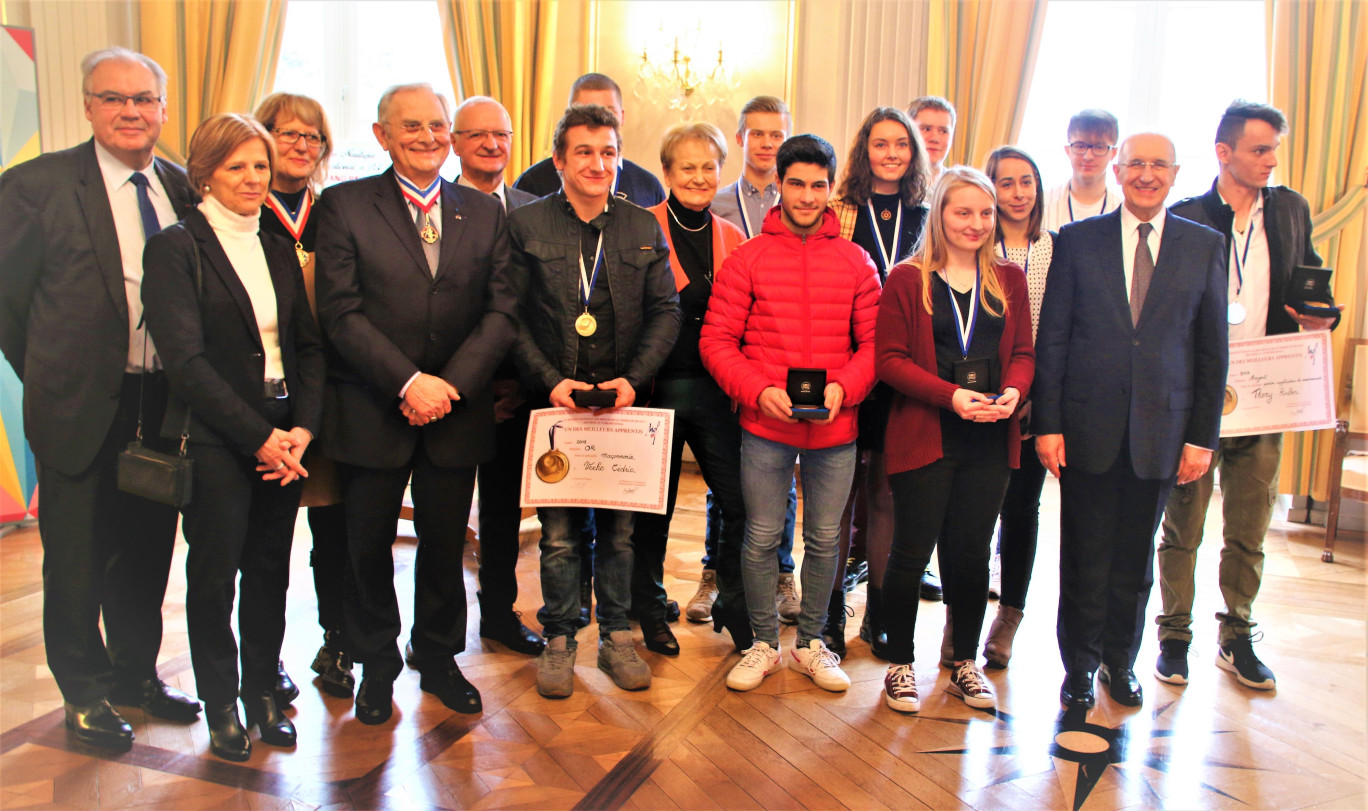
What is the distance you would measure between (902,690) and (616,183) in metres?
1.91

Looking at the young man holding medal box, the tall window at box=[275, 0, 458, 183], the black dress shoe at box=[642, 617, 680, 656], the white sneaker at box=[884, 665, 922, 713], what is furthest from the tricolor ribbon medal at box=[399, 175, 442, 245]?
the tall window at box=[275, 0, 458, 183]

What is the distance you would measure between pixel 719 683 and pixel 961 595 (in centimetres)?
79

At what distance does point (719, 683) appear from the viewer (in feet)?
9.09

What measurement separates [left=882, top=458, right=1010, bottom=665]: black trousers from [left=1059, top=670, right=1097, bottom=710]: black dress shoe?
286 mm

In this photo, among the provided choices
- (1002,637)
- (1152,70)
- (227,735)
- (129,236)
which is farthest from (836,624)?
(1152,70)

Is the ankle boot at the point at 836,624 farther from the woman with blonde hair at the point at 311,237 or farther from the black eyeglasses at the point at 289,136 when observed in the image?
the black eyeglasses at the point at 289,136

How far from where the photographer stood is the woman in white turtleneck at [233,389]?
2.10m

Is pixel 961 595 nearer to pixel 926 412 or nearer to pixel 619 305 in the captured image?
pixel 926 412

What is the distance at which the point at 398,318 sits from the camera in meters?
2.35

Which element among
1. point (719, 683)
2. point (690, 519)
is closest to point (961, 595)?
point (719, 683)

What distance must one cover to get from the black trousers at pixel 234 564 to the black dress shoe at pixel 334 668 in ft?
0.90

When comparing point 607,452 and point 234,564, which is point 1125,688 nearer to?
point 607,452

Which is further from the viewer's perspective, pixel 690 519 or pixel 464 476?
pixel 690 519

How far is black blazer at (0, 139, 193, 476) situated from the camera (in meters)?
2.21
